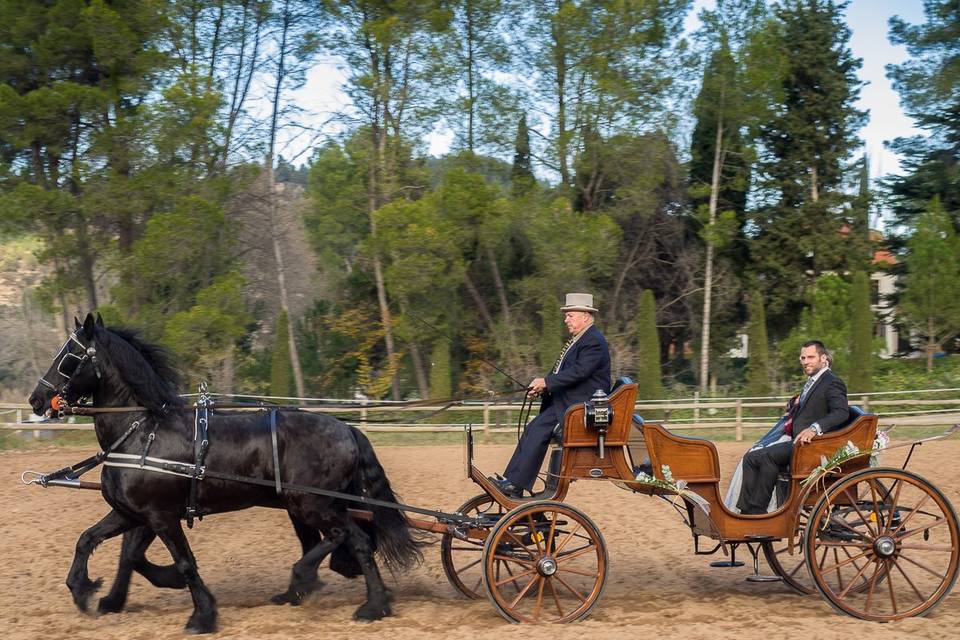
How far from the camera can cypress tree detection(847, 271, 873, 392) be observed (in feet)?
73.8

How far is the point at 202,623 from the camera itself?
5.54 m

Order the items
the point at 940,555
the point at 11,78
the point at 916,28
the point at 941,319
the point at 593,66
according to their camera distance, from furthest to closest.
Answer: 1. the point at 916,28
2. the point at 941,319
3. the point at 593,66
4. the point at 11,78
5. the point at 940,555

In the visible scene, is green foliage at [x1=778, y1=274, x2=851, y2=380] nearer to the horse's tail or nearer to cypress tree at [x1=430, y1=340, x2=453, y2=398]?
cypress tree at [x1=430, y1=340, x2=453, y2=398]

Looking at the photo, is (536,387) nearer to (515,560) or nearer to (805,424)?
(515,560)

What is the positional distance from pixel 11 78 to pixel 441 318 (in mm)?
11744

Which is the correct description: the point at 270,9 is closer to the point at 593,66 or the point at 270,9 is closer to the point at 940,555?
the point at 593,66

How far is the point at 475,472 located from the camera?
5.89 meters

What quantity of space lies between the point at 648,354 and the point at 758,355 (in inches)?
122

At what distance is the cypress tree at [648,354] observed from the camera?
2297 cm

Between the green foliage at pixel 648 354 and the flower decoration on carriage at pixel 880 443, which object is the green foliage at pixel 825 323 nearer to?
the green foliage at pixel 648 354

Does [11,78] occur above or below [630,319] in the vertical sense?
above

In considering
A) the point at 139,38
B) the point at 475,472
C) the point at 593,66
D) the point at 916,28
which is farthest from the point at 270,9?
the point at 475,472

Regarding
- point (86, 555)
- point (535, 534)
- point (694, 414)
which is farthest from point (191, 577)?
point (694, 414)

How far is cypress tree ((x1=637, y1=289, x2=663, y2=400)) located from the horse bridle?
18.2 metres
